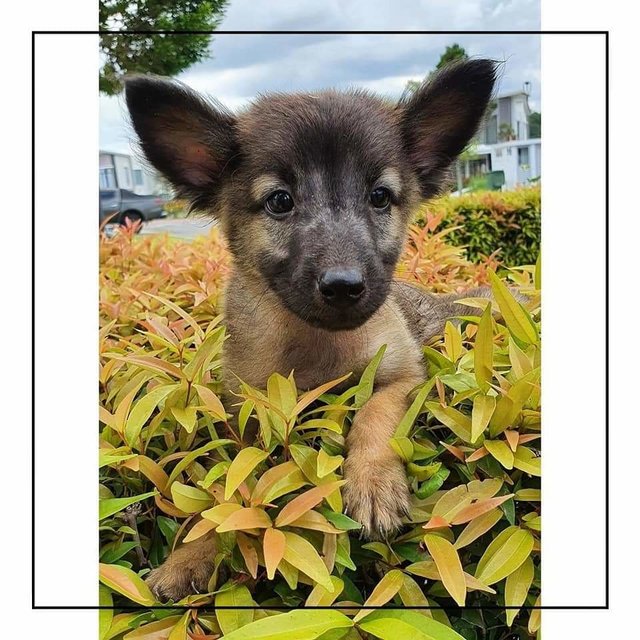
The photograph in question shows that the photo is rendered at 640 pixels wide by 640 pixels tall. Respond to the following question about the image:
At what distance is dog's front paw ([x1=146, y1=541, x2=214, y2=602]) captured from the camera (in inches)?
59.0

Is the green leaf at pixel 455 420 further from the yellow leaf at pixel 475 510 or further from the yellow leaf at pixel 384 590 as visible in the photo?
the yellow leaf at pixel 384 590

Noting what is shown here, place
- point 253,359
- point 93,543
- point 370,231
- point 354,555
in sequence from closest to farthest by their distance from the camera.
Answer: point 354,555, point 93,543, point 370,231, point 253,359

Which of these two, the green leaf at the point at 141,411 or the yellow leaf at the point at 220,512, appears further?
the green leaf at the point at 141,411

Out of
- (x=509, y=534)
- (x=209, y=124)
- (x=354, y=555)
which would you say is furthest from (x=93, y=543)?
(x=209, y=124)

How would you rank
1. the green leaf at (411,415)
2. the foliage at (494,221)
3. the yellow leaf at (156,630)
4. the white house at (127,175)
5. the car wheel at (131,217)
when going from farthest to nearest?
the foliage at (494,221), the car wheel at (131,217), the white house at (127,175), the green leaf at (411,415), the yellow leaf at (156,630)

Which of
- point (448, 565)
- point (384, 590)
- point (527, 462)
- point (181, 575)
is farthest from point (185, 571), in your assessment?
point (527, 462)

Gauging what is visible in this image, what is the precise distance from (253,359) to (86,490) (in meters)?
0.59

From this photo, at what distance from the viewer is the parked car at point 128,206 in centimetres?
187

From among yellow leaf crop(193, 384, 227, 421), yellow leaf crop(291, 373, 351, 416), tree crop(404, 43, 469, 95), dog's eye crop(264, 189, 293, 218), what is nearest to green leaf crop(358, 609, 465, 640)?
yellow leaf crop(291, 373, 351, 416)

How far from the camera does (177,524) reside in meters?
1.55

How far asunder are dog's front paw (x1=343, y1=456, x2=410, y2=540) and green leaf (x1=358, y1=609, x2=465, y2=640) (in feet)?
0.55

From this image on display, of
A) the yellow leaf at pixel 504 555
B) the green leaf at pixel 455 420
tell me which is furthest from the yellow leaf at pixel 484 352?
the yellow leaf at pixel 504 555

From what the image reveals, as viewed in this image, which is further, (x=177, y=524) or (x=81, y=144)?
(x=81, y=144)
